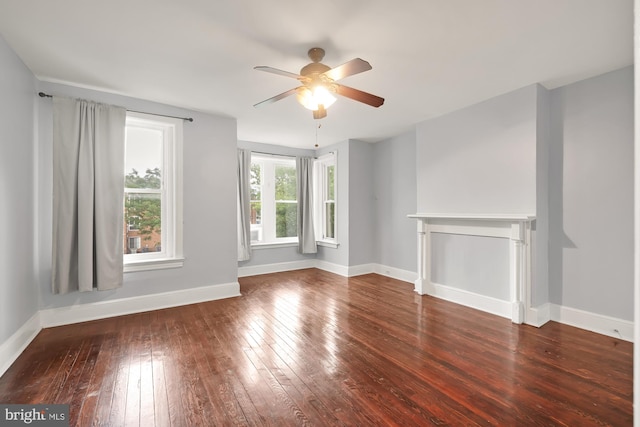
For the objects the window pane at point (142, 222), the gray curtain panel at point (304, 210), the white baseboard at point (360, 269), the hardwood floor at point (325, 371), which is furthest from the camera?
the gray curtain panel at point (304, 210)

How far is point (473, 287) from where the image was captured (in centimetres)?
357

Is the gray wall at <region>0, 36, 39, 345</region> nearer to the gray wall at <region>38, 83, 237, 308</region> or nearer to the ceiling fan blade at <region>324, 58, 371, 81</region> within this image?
the gray wall at <region>38, 83, 237, 308</region>

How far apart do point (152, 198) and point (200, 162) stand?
2.47 feet

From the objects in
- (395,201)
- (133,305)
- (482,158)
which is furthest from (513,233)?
(133,305)

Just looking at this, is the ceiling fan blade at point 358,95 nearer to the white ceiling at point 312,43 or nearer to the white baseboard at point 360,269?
the white ceiling at point 312,43

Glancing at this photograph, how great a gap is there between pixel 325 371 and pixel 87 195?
295 cm

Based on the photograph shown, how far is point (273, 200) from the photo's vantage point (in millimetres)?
5766

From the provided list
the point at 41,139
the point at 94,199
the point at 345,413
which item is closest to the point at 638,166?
the point at 345,413

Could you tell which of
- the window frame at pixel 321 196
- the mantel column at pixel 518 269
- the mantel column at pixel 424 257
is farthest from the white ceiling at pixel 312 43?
the window frame at pixel 321 196

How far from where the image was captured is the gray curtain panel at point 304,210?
229 inches

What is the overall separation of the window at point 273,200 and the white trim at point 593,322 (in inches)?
168

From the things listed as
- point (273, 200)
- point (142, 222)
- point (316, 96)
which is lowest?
point (142, 222)

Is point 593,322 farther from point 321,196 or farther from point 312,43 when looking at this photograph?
point 321,196

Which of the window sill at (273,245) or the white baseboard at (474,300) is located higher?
the window sill at (273,245)
